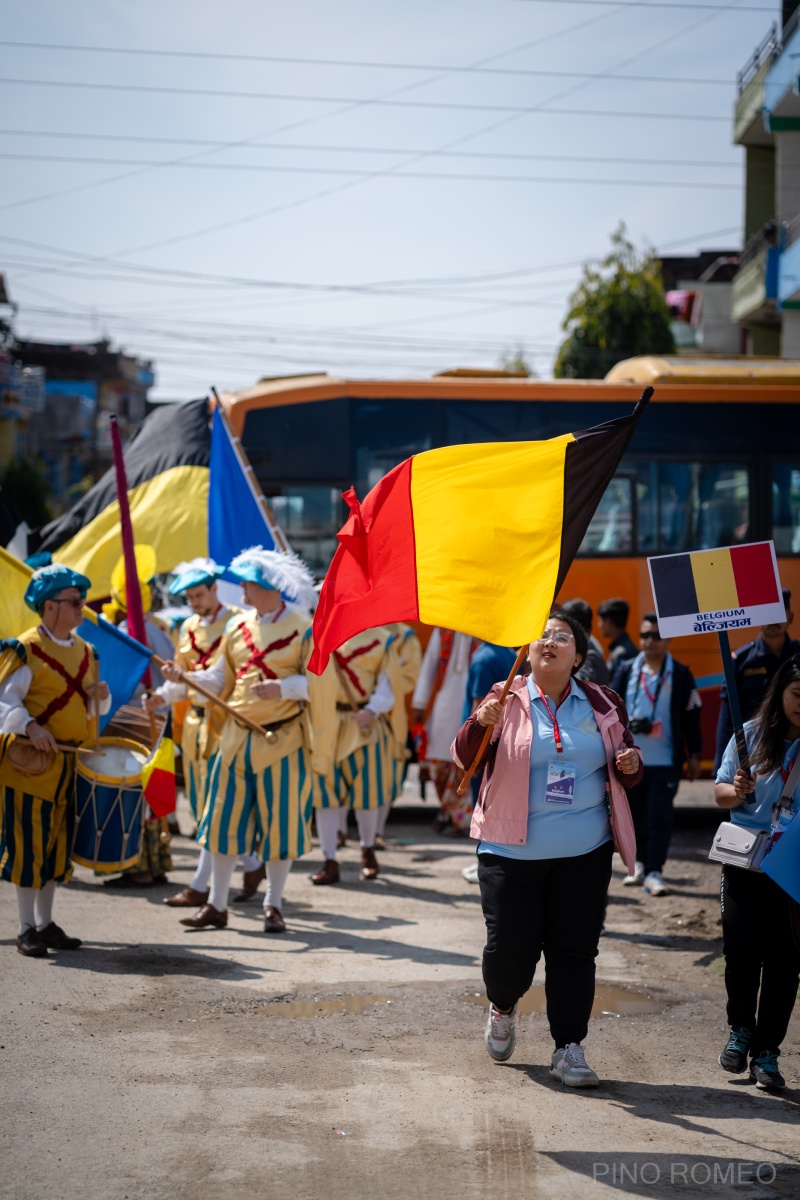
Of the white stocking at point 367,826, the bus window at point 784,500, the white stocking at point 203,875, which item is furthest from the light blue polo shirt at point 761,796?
the bus window at point 784,500

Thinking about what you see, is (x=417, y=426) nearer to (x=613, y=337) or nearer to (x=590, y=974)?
(x=590, y=974)

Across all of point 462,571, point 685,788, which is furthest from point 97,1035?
point 685,788

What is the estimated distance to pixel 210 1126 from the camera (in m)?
4.40

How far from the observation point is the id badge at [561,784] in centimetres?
497

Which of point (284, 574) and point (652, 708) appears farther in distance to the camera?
point (652, 708)

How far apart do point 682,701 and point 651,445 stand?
4017mm

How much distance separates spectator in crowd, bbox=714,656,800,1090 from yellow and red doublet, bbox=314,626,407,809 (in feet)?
15.0

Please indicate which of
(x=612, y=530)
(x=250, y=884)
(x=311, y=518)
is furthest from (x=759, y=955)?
(x=311, y=518)

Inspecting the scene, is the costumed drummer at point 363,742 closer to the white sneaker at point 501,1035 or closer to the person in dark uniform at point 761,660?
the person in dark uniform at point 761,660

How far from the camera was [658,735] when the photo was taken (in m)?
8.92

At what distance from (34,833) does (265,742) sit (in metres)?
1.35

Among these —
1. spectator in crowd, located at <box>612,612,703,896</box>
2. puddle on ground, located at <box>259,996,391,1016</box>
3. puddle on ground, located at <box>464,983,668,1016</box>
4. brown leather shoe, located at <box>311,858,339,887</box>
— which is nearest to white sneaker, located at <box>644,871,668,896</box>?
spectator in crowd, located at <box>612,612,703,896</box>

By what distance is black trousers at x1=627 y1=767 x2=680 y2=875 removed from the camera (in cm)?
891

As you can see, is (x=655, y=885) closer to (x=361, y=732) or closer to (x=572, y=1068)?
(x=361, y=732)
